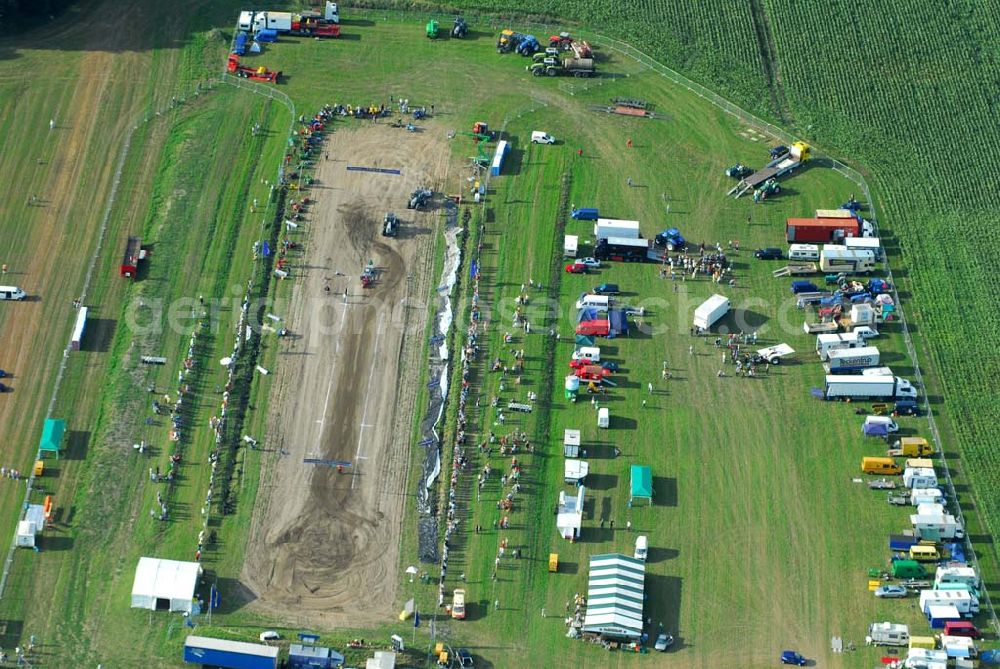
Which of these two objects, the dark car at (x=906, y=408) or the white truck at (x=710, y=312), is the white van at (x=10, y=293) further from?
the dark car at (x=906, y=408)

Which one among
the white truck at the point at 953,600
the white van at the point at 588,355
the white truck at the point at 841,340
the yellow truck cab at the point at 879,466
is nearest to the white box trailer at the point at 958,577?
the white truck at the point at 953,600

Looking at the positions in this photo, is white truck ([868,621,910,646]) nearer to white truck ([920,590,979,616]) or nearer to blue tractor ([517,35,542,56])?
white truck ([920,590,979,616])

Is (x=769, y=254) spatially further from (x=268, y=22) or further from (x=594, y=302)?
(x=268, y=22)

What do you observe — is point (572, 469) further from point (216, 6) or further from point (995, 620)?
point (216, 6)

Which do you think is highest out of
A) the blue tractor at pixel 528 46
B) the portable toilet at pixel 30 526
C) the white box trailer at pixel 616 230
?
the blue tractor at pixel 528 46

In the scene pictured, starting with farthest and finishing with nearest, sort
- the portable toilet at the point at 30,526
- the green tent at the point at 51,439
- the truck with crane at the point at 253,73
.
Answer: the truck with crane at the point at 253,73 → the green tent at the point at 51,439 → the portable toilet at the point at 30,526

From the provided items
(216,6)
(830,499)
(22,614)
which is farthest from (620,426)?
(216,6)

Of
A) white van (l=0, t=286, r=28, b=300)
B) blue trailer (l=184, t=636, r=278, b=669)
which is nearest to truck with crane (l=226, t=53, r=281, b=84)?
white van (l=0, t=286, r=28, b=300)
